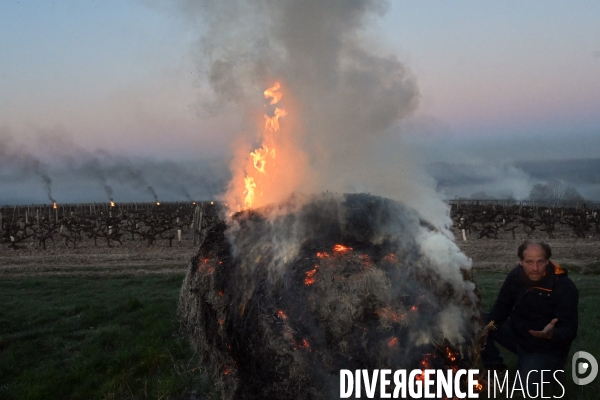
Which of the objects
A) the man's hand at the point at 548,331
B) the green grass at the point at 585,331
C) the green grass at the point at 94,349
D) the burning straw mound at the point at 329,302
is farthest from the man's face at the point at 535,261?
the green grass at the point at 94,349

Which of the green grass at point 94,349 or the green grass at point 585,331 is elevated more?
the green grass at point 585,331

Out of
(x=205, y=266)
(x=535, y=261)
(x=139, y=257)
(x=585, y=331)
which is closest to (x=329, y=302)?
(x=205, y=266)

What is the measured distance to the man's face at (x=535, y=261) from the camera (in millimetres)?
4465

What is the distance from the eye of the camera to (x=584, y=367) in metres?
5.20

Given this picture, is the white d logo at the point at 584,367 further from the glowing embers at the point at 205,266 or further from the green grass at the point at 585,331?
the glowing embers at the point at 205,266

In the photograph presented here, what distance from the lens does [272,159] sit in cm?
638

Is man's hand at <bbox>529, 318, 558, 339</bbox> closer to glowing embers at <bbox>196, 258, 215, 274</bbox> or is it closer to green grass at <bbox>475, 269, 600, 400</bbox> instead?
green grass at <bbox>475, 269, 600, 400</bbox>

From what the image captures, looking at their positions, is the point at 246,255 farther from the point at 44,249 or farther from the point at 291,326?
the point at 44,249

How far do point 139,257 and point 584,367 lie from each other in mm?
21840

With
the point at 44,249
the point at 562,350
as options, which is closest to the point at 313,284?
the point at 562,350

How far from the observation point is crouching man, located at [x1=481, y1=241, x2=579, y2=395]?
4453 millimetres

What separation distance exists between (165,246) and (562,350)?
26.8 metres

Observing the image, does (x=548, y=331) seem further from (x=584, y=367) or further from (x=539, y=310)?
(x=584, y=367)

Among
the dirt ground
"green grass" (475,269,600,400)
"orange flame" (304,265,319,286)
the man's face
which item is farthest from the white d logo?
the dirt ground
